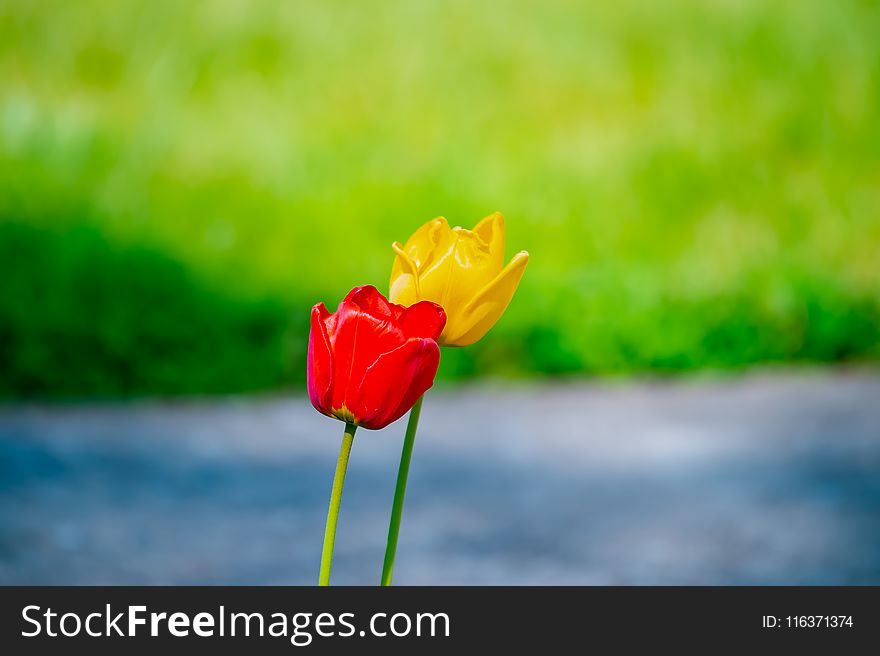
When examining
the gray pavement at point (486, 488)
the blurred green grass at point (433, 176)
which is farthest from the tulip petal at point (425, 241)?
the blurred green grass at point (433, 176)

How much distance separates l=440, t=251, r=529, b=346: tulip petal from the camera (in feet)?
2.43

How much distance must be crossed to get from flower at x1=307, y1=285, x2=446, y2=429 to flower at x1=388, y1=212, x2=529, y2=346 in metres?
0.04

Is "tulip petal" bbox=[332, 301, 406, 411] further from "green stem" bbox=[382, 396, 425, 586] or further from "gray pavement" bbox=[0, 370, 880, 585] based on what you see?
"gray pavement" bbox=[0, 370, 880, 585]

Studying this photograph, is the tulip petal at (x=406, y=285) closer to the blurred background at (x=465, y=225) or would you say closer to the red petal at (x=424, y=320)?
the red petal at (x=424, y=320)

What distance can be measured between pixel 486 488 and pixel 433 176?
1762 mm

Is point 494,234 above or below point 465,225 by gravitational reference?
below

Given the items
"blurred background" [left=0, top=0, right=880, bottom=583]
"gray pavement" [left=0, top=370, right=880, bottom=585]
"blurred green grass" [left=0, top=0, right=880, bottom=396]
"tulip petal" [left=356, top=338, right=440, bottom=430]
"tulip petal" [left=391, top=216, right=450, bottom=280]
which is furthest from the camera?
"blurred green grass" [left=0, top=0, right=880, bottom=396]

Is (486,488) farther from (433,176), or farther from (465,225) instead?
(433,176)

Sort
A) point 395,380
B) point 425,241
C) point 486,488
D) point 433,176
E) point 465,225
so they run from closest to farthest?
1. point 395,380
2. point 425,241
3. point 486,488
4. point 465,225
5. point 433,176

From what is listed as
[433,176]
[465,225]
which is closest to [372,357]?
[465,225]

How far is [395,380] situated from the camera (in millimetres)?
701

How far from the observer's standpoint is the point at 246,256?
353 centimetres

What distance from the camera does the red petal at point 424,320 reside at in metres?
0.71

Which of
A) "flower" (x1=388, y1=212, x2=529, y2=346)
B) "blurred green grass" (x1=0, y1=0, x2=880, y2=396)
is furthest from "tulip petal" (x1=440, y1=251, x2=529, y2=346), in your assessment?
"blurred green grass" (x1=0, y1=0, x2=880, y2=396)
